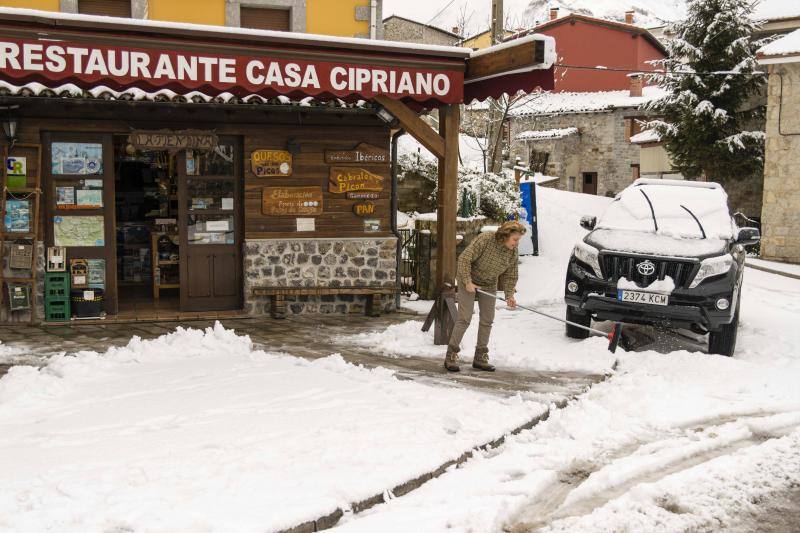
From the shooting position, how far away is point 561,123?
37.8 metres

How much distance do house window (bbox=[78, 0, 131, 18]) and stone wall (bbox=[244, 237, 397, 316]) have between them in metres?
3.91

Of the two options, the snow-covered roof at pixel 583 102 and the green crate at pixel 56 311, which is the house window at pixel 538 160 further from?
the green crate at pixel 56 311

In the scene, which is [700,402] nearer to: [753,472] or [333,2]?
[753,472]

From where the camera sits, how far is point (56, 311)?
417 inches

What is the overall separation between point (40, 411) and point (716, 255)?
7296 millimetres

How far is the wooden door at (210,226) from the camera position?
36.7 feet

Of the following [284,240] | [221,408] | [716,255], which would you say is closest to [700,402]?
[716,255]

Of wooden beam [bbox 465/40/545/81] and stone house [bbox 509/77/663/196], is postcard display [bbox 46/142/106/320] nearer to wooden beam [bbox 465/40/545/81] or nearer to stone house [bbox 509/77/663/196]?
wooden beam [bbox 465/40/545/81]

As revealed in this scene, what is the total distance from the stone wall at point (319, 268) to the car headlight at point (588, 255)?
307cm

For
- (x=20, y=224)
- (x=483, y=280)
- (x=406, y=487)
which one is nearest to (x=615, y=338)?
(x=483, y=280)

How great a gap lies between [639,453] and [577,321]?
4023 mm

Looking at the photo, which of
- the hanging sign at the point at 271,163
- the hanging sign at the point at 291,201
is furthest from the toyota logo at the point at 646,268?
the hanging sign at the point at 271,163

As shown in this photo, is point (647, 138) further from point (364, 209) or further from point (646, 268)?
point (646, 268)

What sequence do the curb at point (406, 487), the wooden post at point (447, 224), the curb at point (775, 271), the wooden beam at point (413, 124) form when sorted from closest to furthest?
the curb at point (406, 487)
the wooden beam at point (413, 124)
the wooden post at point (447, 224)
the curb at point (775, 271)
